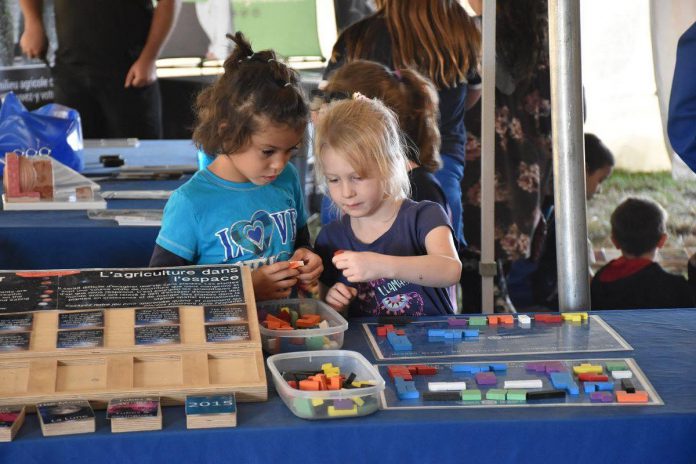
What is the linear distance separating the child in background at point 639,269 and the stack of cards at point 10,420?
2.96 m

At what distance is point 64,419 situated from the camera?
51.6 inches

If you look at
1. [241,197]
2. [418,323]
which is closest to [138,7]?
[241,197]

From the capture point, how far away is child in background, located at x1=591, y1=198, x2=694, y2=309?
388cm

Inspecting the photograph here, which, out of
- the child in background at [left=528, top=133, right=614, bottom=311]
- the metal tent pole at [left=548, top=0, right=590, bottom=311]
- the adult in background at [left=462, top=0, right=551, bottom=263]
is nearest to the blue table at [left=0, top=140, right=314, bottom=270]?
the metal tent pole at [left=548, top=0, right=590, bottom=311]

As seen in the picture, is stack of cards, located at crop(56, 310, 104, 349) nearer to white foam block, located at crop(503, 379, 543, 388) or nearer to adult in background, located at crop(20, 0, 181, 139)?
white foam block, located at crop(503, 379, 543, 388)

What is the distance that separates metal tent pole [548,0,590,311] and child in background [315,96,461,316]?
27 centimetres

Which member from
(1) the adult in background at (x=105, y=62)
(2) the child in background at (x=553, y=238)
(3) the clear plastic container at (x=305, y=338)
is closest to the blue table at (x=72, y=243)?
(3) the clear plastic container at (x=305, y=338)

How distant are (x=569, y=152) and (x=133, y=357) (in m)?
1.10

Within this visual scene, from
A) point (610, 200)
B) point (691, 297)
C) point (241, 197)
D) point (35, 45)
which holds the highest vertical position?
point (35, 45)

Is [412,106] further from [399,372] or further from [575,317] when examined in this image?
[399,372]

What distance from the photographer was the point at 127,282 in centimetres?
167

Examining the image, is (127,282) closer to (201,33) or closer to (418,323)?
(418,323)

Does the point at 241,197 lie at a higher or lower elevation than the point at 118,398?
higher

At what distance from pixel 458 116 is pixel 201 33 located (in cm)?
144
